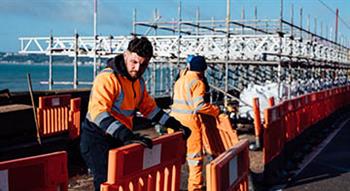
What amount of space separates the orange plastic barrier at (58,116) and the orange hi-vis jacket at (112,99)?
22.3ft

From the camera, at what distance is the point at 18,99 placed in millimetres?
13602

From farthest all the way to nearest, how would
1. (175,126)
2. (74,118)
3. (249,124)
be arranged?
(249,124) < (74,118) < (175,126)

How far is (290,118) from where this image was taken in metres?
11.2

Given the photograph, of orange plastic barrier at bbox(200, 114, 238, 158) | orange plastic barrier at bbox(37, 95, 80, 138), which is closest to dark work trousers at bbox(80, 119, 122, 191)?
orange plastic barrier at bbox(200, 114, 238, 158)

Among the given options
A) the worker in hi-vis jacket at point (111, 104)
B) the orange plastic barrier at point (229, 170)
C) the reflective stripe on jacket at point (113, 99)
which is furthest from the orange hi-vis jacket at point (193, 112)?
the worker in hi-vis jacket at point (111, 104)

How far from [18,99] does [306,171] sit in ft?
24.6

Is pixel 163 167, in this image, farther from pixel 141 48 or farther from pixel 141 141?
pixel 141 48

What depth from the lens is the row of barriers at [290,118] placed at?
894 cm

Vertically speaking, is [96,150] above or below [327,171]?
above

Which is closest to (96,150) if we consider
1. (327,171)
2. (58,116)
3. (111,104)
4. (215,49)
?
(111,104)

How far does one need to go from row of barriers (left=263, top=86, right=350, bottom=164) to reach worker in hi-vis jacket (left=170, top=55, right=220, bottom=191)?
1345 mm

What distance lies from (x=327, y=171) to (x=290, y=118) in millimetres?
1770

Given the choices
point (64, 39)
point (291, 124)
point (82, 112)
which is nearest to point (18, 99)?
point (82, 112)

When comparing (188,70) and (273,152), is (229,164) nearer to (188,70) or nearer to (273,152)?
(188,70)
